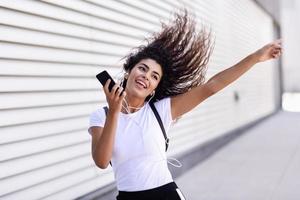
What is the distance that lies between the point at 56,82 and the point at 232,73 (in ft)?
6.18

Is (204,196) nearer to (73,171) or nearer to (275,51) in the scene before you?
(73,171)

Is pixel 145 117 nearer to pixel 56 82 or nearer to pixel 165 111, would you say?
pixel 165 111

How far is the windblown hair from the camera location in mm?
2723

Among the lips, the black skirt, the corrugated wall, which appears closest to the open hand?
the lips

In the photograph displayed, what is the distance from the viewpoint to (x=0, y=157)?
3301 mm

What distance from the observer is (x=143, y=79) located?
245 centimetres

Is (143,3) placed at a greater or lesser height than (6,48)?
greater

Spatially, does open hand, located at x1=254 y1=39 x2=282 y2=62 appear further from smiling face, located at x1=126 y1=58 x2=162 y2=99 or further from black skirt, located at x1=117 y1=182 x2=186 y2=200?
black skirt, located at x1=117 y1=182 x2=186 y2=200

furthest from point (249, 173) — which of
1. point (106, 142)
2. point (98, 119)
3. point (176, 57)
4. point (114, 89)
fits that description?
point (114, 89)

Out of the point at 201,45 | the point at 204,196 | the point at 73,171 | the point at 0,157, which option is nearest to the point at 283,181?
the point at 204,196

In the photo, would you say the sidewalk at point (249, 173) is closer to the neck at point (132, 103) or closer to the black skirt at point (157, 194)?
the black skirt at point (157, 194)

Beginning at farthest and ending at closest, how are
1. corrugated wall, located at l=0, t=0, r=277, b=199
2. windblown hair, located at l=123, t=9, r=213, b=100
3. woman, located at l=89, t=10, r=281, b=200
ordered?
1. corrugated wall, located at l=0, t=0, r=277, b=199
2. windblown hair, located at l=123, t=9, r=213, b=100
3. woman, located at l=89, t=10, r=281, b=200

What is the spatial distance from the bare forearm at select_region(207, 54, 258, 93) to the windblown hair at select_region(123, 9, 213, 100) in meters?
0.29

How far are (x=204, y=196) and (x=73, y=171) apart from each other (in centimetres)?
215
